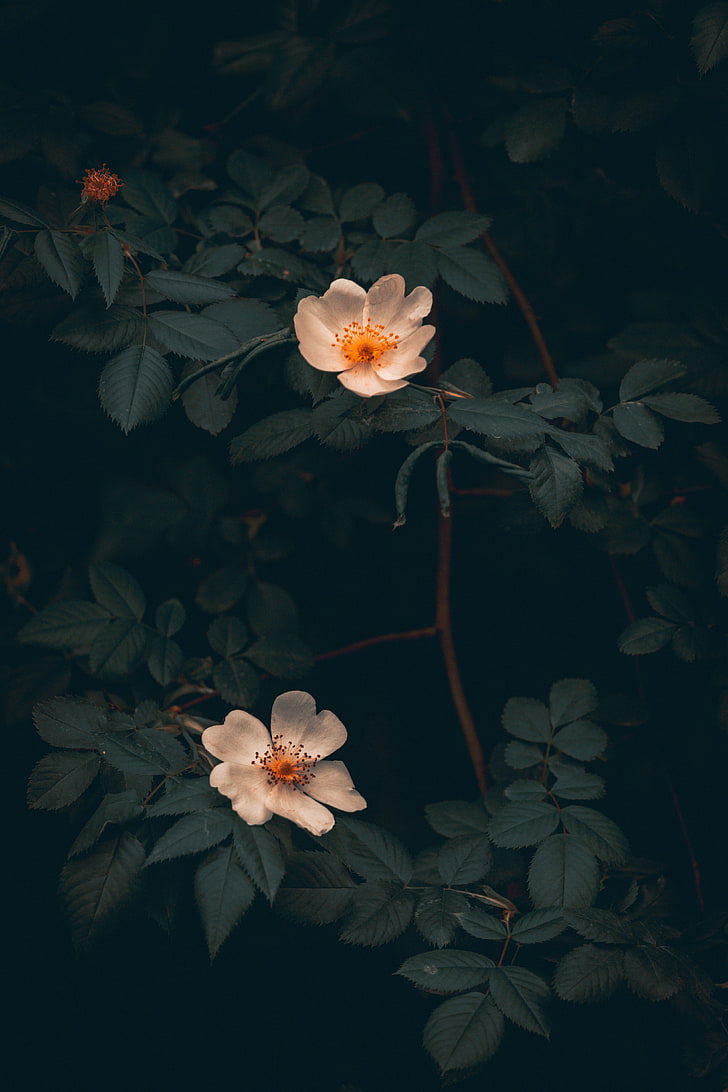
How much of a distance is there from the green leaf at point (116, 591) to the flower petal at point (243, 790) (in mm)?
435

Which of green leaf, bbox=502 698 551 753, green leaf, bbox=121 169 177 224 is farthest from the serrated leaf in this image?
green leaf, bbox=121 169 177 224

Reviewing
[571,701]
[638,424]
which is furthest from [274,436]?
[571,701]

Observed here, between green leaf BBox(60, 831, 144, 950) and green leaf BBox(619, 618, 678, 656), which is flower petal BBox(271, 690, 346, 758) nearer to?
green leaf BBox(60, 831, 144, 950)

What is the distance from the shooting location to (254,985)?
1.25 metres

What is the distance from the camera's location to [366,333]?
0.96 metres

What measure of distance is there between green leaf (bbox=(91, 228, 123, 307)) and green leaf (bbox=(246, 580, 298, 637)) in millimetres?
617

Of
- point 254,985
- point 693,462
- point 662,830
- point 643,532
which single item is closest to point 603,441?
point 643,532

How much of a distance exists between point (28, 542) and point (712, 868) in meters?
1.38

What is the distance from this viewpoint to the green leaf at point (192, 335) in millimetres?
976

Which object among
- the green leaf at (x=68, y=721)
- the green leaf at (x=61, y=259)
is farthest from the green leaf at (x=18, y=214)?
the green leaf at (x=68, y=721)

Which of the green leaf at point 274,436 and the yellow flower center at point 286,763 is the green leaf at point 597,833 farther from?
the green leaf at point 274,436

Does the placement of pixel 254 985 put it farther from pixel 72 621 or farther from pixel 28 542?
pixel 28 542

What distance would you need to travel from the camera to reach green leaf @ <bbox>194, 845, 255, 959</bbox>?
31.5 inches

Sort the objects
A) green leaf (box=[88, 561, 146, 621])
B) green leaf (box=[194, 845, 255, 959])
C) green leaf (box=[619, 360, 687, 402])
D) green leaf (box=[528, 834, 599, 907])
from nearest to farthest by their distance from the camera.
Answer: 1. green leaf (box=[194, 845, 255, 959])
2. green leaf (box=[528, 834, 599, 907])
3. green leaf (box=[619, 360, 687, 402])
4. green leaf (box=[88, 561, 146, 621])
